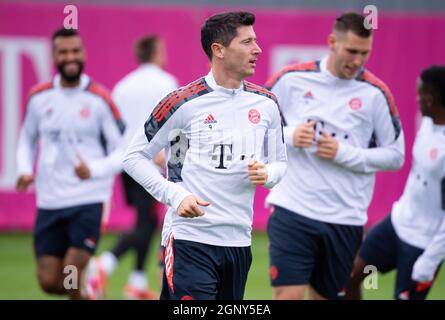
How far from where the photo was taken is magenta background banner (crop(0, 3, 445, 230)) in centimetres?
1343

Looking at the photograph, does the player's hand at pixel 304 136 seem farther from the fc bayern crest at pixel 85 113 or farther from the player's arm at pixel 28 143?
the player's arm at pixel 28 143

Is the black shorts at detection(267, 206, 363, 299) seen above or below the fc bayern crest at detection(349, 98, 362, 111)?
below

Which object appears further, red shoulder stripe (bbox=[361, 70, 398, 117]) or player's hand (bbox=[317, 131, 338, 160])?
red shoulder stripe (bbox=[361, 70, 398, 117])

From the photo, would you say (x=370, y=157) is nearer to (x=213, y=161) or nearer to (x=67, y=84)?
(x=213, y=161)

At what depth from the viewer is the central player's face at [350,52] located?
285 inches

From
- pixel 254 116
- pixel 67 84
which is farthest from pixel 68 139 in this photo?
pixel 254 116

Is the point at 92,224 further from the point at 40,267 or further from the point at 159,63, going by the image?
the point at 159,63

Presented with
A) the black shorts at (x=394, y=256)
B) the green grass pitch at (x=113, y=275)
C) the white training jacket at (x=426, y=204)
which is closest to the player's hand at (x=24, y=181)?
the green grass pitch at (x=113, y=275)

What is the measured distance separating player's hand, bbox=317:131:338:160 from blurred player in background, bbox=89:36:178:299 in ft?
11.8

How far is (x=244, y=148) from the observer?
600 cm

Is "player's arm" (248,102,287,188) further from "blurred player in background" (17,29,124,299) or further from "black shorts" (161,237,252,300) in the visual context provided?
"blurred player in background" (17,29,124,299)

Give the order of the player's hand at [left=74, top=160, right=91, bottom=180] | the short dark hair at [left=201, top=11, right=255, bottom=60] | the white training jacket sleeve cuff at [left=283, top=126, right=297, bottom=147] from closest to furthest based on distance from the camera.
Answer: the short dark hair at [left=201, top=11, right=255, bottom=60]
the white training jacket sleeve cuff at [left=283, top=126, right=297, bottom=147]
the player's hand at [left=74, top=160, right=91, bottom=180]

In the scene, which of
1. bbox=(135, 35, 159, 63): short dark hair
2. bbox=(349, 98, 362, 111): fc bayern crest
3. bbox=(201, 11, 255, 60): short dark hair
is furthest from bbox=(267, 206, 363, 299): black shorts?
bbox=(135, 35, 159, 63): short dark hair

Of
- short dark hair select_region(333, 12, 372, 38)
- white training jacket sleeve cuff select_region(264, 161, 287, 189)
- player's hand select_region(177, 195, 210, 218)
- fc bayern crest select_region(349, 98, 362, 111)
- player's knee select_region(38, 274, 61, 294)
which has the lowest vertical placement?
player's knee select_region(38, 274, 61, 294)
